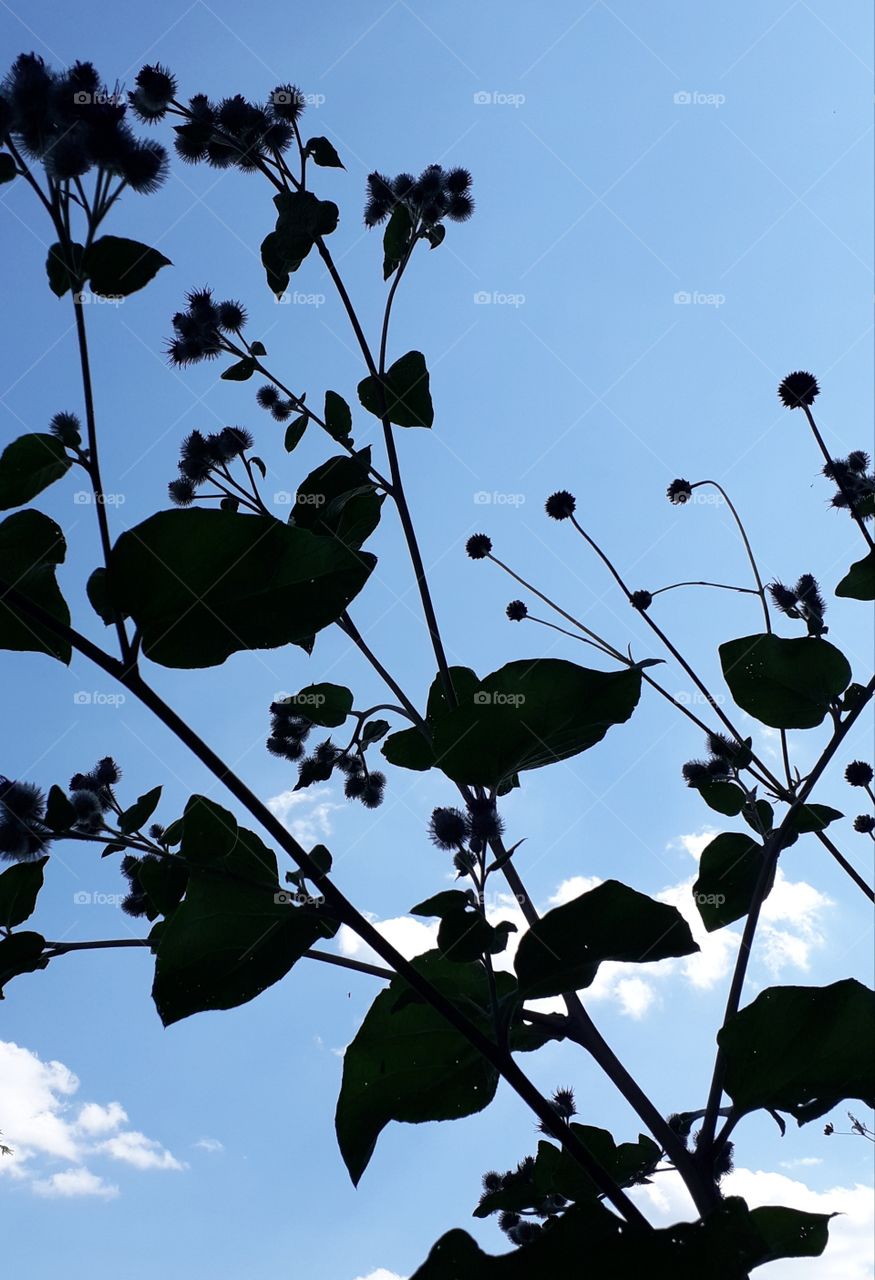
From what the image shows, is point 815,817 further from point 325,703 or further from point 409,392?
point 409,392

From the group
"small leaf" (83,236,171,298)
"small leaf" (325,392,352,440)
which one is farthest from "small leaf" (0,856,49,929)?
"small leaf" (325,392,352,440)

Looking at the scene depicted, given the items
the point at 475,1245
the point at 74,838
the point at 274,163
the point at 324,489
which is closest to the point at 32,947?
→ the point at 74,838

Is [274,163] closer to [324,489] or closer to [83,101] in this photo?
[324,489]

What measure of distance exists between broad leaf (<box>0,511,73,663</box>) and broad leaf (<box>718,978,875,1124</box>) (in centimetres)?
119

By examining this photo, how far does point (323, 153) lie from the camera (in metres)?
2.46

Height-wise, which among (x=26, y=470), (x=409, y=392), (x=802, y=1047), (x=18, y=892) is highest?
(x=409, y=392)

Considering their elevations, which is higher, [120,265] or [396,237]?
[396,237]

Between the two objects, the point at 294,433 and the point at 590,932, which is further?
the point at 294,433

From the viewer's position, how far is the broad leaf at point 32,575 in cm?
139

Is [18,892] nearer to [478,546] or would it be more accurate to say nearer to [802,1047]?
[802,1047]

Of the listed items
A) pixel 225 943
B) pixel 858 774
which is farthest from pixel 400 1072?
pixel 858 774

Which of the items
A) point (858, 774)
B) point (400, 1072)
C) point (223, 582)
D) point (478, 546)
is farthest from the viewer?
point (478, 546)

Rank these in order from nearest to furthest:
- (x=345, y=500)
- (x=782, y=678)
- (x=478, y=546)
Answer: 1. (x=782, y=678)
2. (x=345, y=500)
3. (x=478, y=546)

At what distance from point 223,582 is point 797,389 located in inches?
76.9
